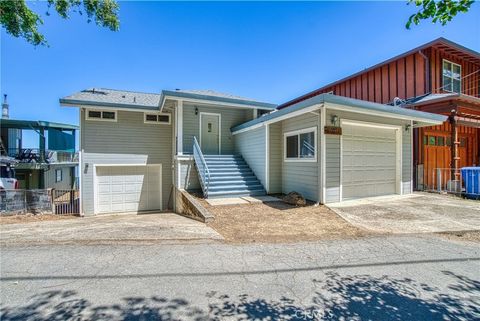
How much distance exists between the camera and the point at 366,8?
7.79m

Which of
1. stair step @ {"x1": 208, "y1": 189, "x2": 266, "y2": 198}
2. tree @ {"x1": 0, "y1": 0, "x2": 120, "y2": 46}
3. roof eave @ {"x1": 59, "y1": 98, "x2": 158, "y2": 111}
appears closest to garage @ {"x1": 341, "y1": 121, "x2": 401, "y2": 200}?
stair step @ {"x1": 208, "y1": 189, "x2": 266, "y2": 198}

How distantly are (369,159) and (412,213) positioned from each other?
2.47 m

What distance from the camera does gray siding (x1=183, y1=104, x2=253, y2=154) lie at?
10.8 meters

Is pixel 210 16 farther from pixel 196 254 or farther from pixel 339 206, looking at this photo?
pixel 196 254

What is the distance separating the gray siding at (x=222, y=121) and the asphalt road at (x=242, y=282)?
23.8 ft

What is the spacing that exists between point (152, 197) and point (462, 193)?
13370mm

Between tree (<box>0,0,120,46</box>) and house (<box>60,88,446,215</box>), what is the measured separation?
3.17 m

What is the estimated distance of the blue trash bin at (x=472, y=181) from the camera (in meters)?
7.87

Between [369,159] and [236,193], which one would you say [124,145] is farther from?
[369,159]

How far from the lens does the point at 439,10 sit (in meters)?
2.22

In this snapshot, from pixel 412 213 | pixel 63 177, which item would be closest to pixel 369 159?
pixel 412 213

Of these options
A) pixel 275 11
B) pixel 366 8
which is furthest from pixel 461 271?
pixel 275 11

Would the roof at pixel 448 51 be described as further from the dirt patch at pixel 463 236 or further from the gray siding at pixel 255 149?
the dirt patch at pixel 463 236

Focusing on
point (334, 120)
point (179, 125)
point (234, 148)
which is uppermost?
point (179, 125)
